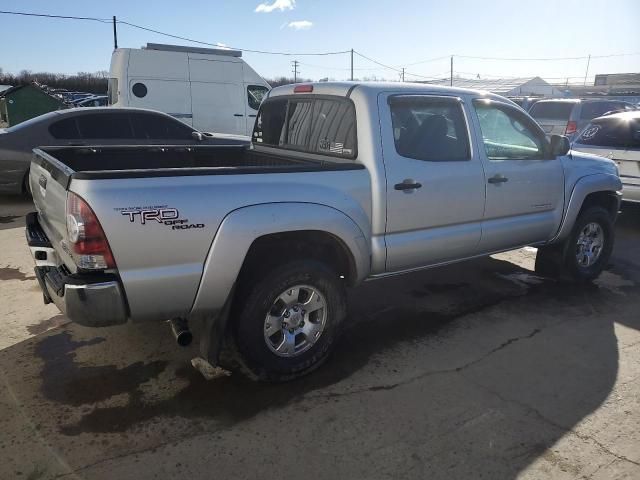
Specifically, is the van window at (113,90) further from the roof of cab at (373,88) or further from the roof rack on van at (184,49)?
the roof of cab at (373,88)

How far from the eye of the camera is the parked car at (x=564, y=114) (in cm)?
1326

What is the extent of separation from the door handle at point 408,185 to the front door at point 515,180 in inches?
32.8

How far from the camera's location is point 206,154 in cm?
472

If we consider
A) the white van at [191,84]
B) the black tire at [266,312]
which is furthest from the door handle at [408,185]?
the white van at [191,84]

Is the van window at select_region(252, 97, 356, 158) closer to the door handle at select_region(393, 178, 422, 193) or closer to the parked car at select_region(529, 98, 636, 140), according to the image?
the door handle at select_region(393, 178, 422, 193)

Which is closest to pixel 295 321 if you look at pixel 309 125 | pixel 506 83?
pixel 309 125

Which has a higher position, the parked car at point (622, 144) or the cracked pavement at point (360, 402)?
the parked car at point (622, 144)

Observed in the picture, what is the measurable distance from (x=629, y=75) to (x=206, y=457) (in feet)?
195

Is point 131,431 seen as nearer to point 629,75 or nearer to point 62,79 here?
point 629,75

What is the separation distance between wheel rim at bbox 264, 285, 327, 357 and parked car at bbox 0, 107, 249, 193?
5.74m

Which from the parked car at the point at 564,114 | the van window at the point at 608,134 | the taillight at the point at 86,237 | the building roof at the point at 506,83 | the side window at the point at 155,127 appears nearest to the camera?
the taillight at the point at 86,237

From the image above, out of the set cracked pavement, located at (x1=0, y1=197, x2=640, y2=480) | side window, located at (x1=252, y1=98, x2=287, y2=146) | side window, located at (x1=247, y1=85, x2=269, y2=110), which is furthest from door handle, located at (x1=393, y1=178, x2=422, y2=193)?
side window, located at (x1=247, y1=85, x2=269, y2=110)

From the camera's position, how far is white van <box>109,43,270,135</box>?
11.4m

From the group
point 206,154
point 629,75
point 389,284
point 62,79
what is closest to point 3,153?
point 206,154
